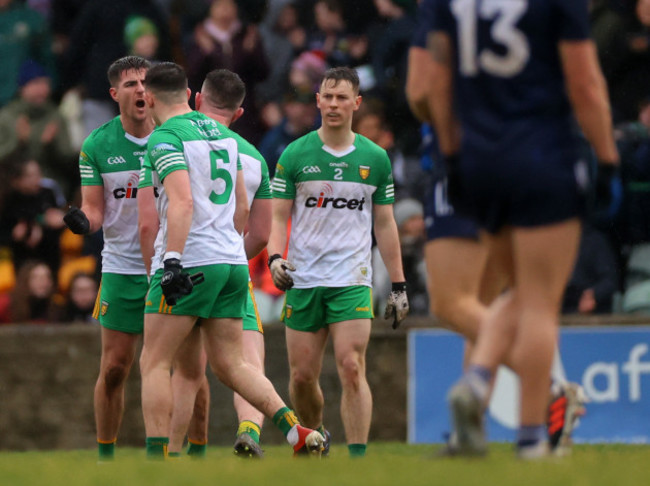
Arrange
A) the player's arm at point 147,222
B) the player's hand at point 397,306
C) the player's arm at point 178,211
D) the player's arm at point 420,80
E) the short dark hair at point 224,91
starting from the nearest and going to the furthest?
the player's arm at point 420,80, the player's arm at point 178,211, the player's arm at point 147,222, the short dark hair at point 224,91, the player's hand at point 397,306

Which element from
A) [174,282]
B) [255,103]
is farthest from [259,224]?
[255,103]

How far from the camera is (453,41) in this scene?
20.1ft

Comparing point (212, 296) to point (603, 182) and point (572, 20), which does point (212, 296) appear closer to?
point (603, 182)

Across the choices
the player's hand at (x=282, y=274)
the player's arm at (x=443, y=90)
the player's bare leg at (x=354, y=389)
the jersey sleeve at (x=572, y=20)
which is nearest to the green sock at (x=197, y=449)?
the player's bare leg at (x=354, y=389)

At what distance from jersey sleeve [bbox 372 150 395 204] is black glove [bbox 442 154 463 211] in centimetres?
378

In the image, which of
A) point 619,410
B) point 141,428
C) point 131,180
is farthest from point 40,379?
point 619,410

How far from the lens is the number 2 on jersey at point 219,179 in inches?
317

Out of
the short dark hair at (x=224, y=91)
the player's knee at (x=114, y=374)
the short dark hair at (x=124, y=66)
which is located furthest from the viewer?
the short dark hair at (x=224, y=91)

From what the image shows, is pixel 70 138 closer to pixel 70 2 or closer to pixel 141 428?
pixel 70 2

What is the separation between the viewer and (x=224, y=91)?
31.0ft

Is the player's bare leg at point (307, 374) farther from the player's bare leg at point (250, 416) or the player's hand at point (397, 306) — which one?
the player's hand at point (397, 306)

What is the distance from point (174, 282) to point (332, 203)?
2600mm

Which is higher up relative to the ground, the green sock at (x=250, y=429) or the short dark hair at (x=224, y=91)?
the short dark hair at (x=224, y=91)

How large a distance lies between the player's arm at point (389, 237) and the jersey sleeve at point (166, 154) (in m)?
2.52
